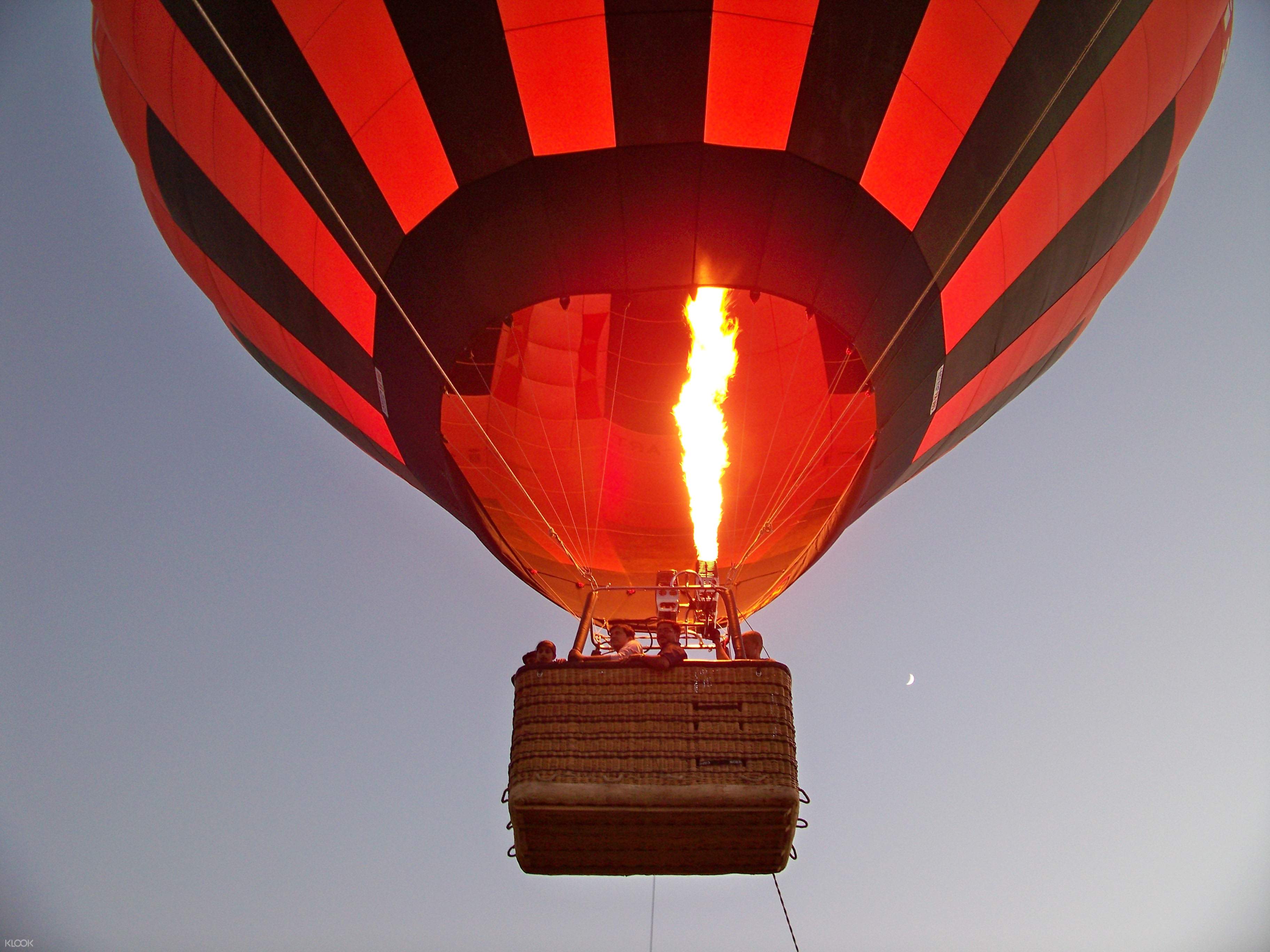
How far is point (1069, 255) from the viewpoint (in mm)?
3574

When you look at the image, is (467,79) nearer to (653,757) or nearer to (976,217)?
(976,217)

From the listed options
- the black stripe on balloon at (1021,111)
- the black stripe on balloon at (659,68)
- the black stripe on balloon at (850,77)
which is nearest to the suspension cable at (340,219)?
the black stripe on balloon at (659,68)

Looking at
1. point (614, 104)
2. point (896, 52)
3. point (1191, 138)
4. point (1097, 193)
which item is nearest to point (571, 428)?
point (614, 104)

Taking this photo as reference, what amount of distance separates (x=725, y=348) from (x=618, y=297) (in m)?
0.48

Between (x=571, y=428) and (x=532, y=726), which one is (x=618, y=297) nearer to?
(x=571, y=428)

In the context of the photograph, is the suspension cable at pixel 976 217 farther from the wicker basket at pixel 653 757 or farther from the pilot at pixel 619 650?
the wicker basket at pixel 653 757

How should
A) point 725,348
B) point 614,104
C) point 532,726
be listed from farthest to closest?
point 725,348
point 614,104
point 532,726

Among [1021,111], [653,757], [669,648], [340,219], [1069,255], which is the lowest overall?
[653,757]

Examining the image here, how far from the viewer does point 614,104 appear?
8.74 feet

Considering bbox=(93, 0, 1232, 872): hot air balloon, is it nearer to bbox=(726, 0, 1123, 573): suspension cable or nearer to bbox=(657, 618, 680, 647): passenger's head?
bbox=(726, 0, 1123, 573): suspension cable

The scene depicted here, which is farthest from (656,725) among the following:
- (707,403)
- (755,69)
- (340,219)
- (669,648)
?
(340,219)

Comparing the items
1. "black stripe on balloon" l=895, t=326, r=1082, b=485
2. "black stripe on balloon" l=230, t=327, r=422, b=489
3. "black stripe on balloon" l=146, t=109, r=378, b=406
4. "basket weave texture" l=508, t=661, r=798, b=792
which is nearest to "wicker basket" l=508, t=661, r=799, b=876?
"basket weave texture" l=508, t=661, r=798, b=792

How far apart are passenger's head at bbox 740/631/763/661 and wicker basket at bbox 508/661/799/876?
349mm

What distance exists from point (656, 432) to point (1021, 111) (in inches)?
70.4
